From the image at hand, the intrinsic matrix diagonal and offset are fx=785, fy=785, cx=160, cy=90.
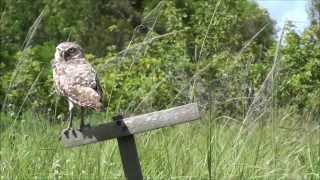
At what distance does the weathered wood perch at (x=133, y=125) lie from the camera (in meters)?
2.83

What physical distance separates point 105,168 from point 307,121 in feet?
6.13

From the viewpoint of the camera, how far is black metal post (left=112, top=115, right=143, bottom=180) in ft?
9.94

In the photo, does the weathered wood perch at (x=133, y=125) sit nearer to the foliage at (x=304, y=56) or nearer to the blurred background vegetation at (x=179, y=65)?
the blurred background vegetation at (x=179, y=65)

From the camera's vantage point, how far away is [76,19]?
88.4 ft

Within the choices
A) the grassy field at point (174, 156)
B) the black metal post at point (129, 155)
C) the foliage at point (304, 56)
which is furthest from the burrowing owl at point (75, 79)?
the foliage at point (304, 56)

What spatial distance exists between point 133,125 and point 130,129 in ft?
0.06

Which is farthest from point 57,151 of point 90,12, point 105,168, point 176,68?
point 90,12

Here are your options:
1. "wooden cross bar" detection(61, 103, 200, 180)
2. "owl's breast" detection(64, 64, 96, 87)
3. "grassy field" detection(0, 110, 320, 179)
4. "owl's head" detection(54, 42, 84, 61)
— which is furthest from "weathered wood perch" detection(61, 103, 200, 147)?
"grassy field" detection(0, 110, 320, 179)

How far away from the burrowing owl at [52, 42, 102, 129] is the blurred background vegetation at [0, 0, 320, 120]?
1.86 feet

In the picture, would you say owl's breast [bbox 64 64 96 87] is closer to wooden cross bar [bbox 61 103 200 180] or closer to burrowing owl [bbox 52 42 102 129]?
burrowing owl [bbox 52 42 102 129]

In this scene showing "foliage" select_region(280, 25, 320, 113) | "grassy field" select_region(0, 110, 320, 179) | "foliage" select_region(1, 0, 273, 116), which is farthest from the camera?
"foliage" select_region(280, 25, 320, 113)

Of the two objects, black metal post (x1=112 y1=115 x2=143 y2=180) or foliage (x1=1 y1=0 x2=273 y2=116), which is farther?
foliage (x1=1 y1=0 x2=273 y2=116)

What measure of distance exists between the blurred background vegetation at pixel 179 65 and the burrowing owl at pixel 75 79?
0.57m

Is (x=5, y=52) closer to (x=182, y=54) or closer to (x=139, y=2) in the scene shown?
(x=182, y=54)
